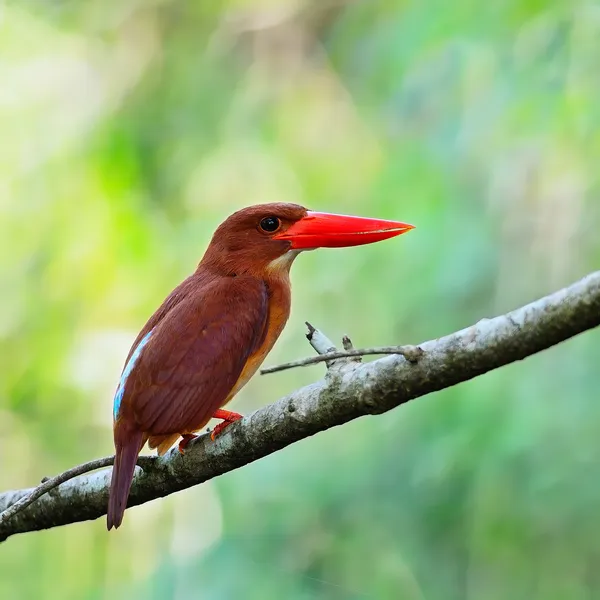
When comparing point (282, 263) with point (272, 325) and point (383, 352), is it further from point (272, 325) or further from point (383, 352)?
point (383, 352)

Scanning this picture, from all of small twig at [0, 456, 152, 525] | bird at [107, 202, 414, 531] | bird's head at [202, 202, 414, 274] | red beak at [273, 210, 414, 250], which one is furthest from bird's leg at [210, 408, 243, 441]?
red beak at [273, 210, 414, 250]

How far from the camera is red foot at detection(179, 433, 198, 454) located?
215 centimetres

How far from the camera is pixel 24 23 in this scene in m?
4.79

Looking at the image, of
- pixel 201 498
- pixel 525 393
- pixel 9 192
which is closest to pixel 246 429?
pixel 525 393

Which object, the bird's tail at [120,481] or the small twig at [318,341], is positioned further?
the small twig at [318,341]

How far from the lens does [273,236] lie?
2711mm

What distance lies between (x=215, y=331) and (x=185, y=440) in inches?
10.4

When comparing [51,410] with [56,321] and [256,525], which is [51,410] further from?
[256,525]

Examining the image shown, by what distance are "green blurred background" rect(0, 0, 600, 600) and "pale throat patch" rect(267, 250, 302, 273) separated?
89 centimetres

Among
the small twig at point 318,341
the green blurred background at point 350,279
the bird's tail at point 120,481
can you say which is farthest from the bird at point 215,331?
the green blurred background at point 350,279

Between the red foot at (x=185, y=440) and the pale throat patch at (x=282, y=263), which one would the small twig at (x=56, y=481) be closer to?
the red foot at (x=185, y=440)

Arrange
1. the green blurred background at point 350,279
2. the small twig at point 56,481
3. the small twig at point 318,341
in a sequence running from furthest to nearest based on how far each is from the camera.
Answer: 1. the green blurred background at point 350,279
2. the small twig at point 318,341
3. the small twig at point 56,481

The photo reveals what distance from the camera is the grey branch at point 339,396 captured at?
1448 mm

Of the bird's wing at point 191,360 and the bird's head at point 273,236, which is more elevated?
the bird's head at point 273,236
